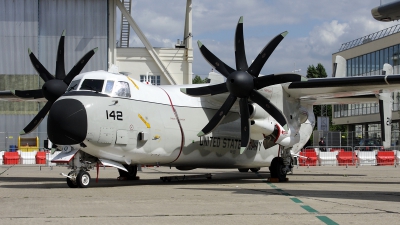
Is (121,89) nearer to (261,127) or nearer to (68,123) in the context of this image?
(68,123)

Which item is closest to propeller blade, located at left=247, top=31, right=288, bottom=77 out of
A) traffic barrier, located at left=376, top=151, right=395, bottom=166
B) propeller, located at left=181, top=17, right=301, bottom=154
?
propeller, located at left=181, top=17, right=301, bottom=154

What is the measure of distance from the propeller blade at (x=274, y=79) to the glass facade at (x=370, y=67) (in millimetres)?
34976

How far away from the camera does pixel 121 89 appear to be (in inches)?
695

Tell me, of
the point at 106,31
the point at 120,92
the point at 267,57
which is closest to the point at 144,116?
the point at 120,92

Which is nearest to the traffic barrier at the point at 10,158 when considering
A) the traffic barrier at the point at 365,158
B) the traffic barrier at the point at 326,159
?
the traffic barrier at the point at 326,159

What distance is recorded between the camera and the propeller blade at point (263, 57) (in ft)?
62.8

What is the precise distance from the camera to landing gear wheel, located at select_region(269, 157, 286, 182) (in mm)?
21188

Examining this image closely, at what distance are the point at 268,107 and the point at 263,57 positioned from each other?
5.74 feet

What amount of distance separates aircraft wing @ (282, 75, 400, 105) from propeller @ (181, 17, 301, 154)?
155 centimetres

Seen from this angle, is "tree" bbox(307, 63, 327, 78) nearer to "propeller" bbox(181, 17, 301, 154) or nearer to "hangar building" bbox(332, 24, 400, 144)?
"hangar building" bbox(332, 24, 400, 144)

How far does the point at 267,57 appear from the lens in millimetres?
19297

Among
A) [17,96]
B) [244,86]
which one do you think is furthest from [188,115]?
[17,96]

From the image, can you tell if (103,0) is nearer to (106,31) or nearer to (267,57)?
(106,31)

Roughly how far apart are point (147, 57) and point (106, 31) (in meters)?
4.09
